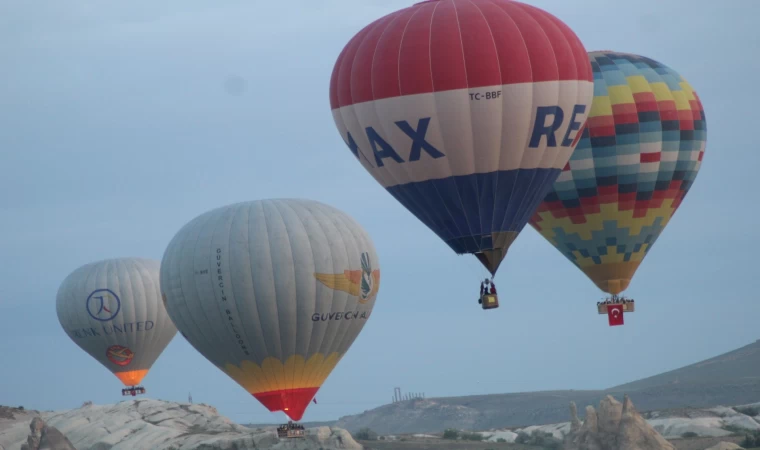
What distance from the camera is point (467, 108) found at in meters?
43.2

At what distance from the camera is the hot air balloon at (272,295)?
55.2 m

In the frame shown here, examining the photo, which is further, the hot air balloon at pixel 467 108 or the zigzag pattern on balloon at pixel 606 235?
the zigzag pattern on balloon at pixel 606 235

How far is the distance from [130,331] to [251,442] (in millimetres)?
12644

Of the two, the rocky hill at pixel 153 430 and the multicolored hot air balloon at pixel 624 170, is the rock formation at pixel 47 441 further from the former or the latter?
the multicolored hot air balloon at pixel 624 170

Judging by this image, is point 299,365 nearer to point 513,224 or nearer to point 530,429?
point 513,224

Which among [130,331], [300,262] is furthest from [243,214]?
[130,331]

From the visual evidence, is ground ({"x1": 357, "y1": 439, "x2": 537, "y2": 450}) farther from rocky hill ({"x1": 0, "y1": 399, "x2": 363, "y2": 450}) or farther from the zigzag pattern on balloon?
the zigzag pattern on balloon

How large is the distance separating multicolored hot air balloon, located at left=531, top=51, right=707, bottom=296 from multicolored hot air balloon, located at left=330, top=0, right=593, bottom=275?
618 cm

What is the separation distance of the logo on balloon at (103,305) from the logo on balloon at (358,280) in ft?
80.7

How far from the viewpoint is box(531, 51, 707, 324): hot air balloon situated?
169 ft

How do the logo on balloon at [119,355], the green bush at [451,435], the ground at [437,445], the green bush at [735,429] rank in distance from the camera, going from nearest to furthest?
the green bush at [735,429] → the ground at [437,445] → the logo on balloon at [119,355] → the green bush at [451,435]

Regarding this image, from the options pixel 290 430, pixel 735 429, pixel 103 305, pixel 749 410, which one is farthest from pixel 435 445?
pixel 290 430

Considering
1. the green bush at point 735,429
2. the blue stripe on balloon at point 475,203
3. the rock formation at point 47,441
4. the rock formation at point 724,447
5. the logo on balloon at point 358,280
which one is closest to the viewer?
the blue stripe on balloon at point 475,203

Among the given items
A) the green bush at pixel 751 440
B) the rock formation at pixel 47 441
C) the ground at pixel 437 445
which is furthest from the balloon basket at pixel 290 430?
the green bush at pixel 751 440
